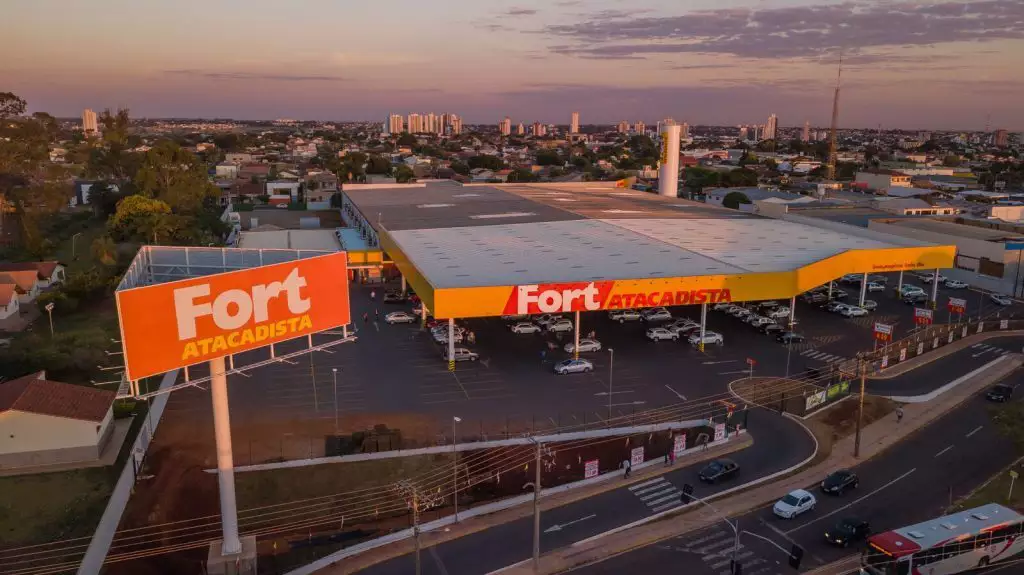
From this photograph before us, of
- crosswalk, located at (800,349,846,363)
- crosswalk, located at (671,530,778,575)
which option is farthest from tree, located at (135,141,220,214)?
crosswalk, located at (671,530,778,575)

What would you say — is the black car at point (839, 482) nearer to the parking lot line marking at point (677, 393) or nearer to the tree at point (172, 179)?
the parking lot line marking at point (677, 393)

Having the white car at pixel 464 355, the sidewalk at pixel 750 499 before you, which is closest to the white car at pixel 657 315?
the white car at pixel 464 355

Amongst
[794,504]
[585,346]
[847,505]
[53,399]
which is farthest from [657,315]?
[53,399]

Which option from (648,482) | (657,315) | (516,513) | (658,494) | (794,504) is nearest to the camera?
(794,504)

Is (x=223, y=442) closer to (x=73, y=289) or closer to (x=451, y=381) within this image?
(x=451, y=381)

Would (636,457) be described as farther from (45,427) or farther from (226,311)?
(45,427)

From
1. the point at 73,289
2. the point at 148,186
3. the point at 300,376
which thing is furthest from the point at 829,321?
the point at 148,186
